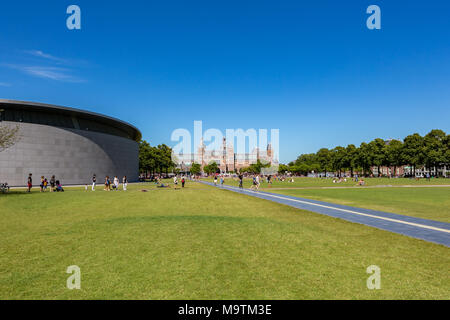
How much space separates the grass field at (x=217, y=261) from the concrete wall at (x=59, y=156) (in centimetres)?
3985

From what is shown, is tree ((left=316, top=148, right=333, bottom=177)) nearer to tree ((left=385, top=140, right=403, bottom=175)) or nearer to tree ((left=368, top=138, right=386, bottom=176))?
tree ((left=368, top=138, right=386, bottom=176))

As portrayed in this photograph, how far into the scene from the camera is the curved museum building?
40344 millimetres

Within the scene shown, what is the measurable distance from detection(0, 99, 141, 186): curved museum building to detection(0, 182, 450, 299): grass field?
131 ft

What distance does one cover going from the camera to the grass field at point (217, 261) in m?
4.20

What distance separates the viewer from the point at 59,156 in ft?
146

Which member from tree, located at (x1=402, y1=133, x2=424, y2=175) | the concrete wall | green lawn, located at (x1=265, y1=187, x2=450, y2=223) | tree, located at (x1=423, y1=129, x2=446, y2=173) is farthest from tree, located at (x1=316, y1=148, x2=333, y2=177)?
green lawn, located at (x1=265, y1=187, x2=450, y2=223)

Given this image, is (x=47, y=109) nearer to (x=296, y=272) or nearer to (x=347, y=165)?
(x=296, y=272)

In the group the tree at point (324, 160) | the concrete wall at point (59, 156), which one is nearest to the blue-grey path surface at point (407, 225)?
the concrete wall at point (59, 156)

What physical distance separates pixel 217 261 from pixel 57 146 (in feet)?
161

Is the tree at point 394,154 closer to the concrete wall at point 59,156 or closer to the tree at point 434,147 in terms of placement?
the tree at point 434,147

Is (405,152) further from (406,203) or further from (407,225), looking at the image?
(407,225)

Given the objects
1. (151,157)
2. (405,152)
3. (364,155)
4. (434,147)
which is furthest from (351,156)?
(151,157)

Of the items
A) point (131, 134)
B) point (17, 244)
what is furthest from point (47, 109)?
point (17, 244)

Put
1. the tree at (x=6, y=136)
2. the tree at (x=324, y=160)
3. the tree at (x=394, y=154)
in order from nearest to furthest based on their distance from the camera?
the tree at (x=6, y=136) → the tree at (x=394, y=154) → the tree at (x=324, y=160)
